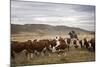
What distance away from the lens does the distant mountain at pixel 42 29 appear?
2512mm

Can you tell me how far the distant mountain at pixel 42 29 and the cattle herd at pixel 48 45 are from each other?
0.10m

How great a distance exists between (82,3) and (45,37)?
733 mm

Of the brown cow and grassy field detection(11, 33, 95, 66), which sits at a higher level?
the brown cow

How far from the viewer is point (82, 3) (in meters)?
2.87

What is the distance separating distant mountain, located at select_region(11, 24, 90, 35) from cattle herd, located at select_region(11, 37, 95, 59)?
0.10 m

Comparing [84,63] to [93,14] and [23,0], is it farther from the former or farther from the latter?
[23,0]

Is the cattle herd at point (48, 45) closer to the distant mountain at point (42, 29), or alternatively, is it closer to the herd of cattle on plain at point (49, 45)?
the herd of cattle on plain at point (49, 45)

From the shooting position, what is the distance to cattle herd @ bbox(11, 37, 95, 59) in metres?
2.51

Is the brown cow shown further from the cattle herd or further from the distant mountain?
the distant mountain

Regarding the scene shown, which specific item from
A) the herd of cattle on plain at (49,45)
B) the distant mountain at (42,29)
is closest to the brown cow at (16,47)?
the herd of cattle on plain at (49,45)

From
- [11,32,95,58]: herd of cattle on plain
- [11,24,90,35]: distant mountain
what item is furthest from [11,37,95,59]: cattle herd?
[11,24,90,35]: distant mountain

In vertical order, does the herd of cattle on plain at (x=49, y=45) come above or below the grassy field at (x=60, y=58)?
above

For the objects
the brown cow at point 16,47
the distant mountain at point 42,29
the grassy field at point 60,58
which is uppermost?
the distant mountain at point 42,29
